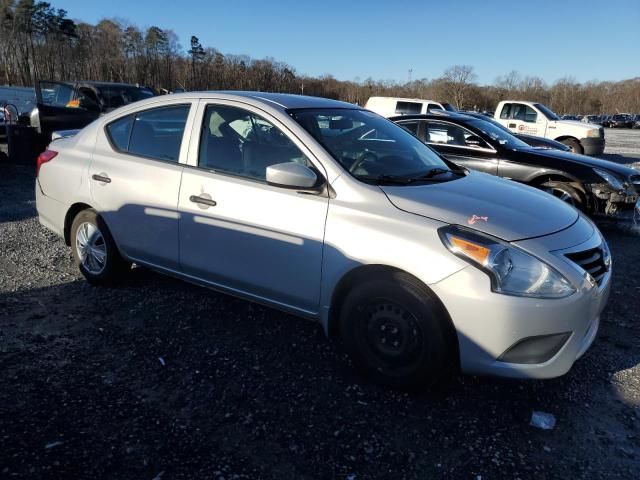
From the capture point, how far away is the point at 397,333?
9.13 ft

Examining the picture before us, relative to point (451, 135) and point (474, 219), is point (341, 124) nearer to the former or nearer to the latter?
point (474, 219)

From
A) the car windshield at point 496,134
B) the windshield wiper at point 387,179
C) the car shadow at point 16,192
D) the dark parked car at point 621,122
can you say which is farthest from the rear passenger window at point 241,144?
the dark parked car at point 621,122

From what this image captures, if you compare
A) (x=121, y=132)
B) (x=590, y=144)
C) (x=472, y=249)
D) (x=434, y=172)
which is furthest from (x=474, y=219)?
(x=590, y=144)

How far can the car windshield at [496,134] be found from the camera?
736 cm

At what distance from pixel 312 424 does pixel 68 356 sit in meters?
1.76

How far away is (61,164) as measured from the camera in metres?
4.36

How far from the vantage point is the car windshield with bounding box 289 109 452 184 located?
3223mm

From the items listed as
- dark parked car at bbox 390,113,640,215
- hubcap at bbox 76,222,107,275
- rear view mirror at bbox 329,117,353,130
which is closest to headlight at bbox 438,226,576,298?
rear view mirror at bbox 329,117,353,130

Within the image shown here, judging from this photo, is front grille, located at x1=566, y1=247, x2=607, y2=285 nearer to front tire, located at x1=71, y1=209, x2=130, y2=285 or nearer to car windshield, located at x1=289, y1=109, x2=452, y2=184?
car windshield, located at x1=289, y1=109, x2=452, y2=184

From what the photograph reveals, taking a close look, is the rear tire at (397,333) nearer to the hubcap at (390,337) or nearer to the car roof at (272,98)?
the hubcap at (390,337)

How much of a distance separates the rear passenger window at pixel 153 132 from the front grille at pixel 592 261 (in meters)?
2.77

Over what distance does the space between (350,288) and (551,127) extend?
52.8 feet

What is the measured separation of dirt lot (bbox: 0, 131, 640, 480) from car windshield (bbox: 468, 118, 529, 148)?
3914 mm

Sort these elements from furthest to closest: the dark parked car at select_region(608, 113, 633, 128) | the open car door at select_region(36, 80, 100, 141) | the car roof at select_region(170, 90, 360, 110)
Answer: the dark parked car at select_region(608, 113, 633, 128), the open car door at select_region(36, 80, 100, 141), the car roof at select_region(170, 90, 360, 110)
